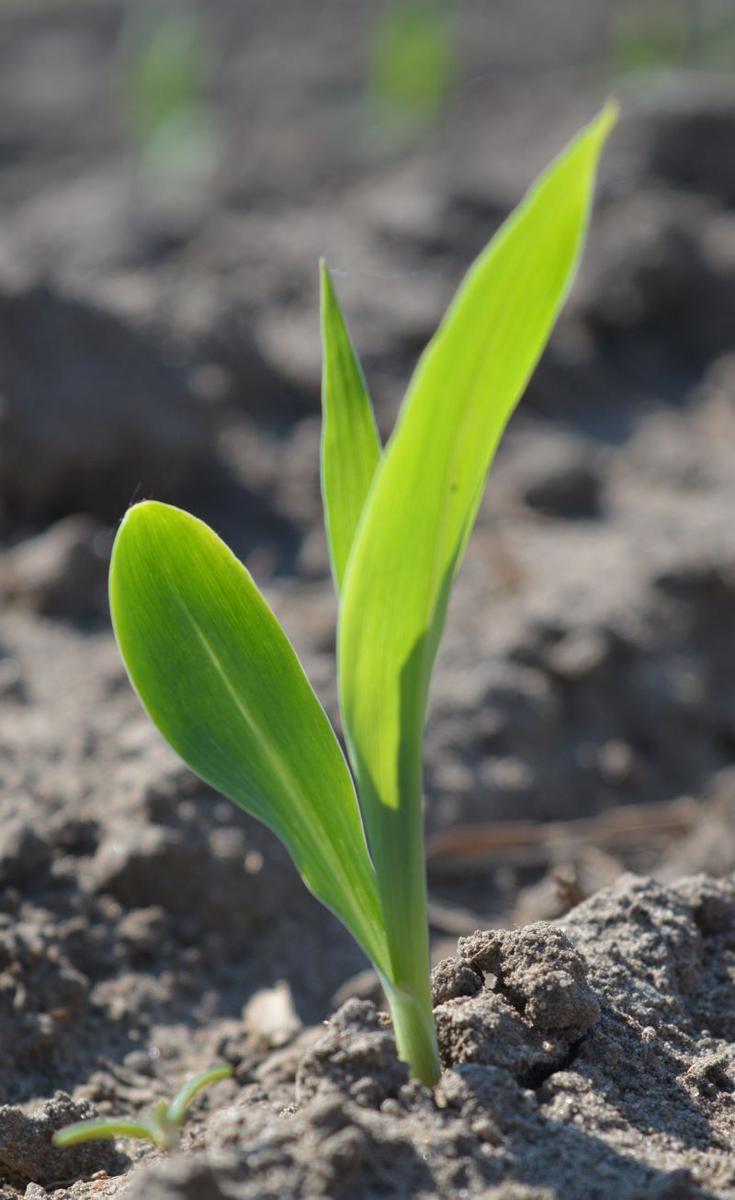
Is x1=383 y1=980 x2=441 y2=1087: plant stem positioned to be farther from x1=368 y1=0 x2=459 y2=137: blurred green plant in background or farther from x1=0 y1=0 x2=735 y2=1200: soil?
x1=368 y1=0 x2=459 y2=137: blurred green plant in background

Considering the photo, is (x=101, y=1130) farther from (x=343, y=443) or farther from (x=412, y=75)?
(x=412, y=75)

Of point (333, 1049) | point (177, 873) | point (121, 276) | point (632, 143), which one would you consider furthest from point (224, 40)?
point (333, 1049)

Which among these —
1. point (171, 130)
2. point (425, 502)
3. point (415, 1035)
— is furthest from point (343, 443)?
point (171, 130)

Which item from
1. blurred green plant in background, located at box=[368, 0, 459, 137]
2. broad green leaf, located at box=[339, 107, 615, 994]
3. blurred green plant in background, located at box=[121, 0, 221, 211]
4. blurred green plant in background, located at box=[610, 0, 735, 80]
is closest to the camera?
broad green leaf, located at box=[339, 107, 615, 994]

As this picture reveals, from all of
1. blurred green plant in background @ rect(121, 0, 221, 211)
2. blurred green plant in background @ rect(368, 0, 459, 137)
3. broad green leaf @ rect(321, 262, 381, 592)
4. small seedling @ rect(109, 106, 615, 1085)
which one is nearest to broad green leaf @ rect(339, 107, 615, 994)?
small seedling @ rect(109, 106, 615, 1085)

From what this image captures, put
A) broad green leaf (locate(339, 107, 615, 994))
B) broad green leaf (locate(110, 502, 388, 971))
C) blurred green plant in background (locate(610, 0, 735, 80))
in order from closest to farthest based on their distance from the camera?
broad green leaf (locate(339, 107, 615, 994)) → broad green leaf (locate(110, 502, 388, 971)) → blurred green plant in background (locate(610, 0, 735, 80))

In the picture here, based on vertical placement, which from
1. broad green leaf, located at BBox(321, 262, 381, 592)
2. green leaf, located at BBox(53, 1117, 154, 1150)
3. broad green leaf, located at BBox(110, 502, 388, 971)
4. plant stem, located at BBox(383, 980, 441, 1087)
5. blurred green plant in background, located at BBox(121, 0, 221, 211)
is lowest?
green leaf, located at BBox(53, 1117, 154, 1150)

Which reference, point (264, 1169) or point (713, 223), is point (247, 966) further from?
point (713, 223)
